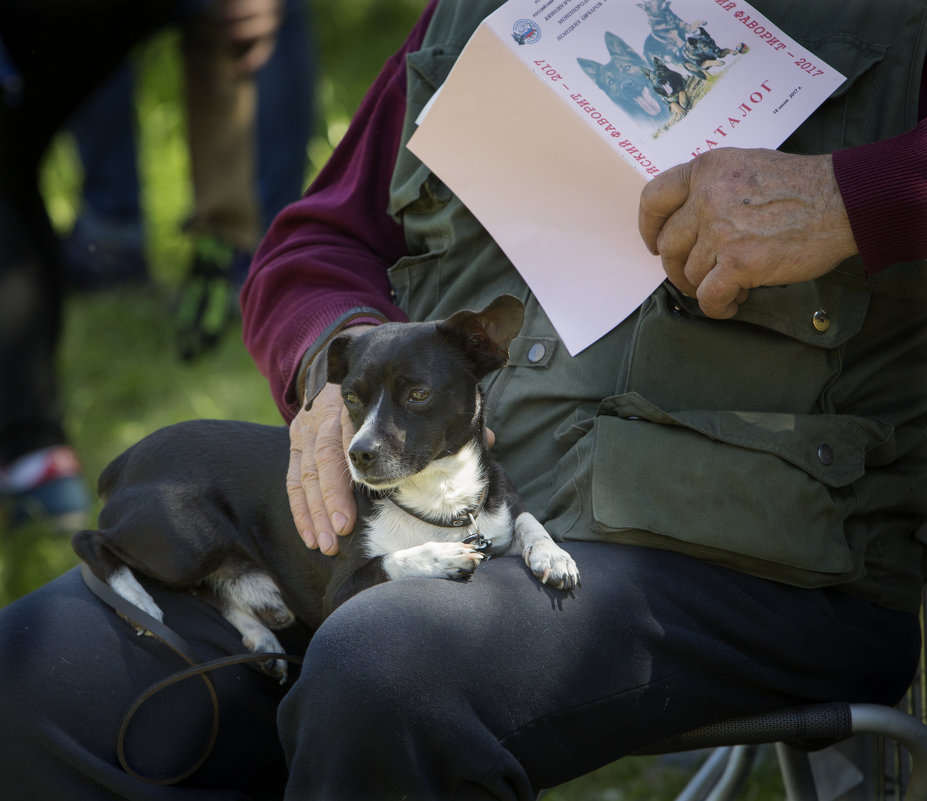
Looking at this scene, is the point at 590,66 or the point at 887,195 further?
the point at 590,66

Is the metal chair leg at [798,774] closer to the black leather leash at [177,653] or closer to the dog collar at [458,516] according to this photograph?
the dog collar at [458,516]

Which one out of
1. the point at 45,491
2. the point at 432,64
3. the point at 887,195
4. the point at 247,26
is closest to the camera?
the point at 887,195


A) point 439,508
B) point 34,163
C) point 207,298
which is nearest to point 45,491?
point 34,163

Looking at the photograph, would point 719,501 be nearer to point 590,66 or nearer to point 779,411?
point 779,411

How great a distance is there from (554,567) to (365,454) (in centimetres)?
38

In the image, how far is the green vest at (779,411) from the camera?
5.72 ft

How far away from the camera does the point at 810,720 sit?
5.62 feet

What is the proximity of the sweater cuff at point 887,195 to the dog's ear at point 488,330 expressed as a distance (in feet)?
1.77

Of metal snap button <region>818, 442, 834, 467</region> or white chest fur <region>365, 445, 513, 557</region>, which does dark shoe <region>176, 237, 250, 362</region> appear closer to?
white chest fur <region>365, 445, 513, 557</region>

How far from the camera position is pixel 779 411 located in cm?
186

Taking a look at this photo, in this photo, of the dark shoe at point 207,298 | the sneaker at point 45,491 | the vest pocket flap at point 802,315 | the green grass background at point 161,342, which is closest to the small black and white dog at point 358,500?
the vest pocket flap at point 802,315

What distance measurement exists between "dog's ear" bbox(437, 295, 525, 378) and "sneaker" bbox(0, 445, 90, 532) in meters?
2.14

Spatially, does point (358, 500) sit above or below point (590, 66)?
below

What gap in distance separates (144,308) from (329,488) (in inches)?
158
